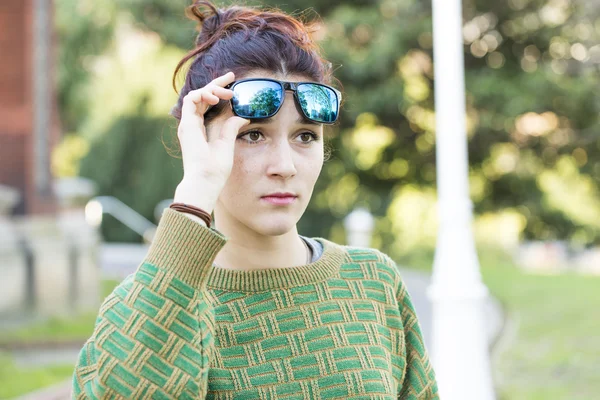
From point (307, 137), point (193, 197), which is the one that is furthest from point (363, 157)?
point (193, 197)

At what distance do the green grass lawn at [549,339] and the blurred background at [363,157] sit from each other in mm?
32

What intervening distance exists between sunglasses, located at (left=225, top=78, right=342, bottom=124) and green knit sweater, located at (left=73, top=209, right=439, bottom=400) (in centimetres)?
28

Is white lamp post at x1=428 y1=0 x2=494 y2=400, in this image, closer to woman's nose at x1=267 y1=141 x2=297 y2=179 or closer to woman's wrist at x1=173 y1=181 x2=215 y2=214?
woman's nose at x1=267 y1=141 x2=297 y2=179

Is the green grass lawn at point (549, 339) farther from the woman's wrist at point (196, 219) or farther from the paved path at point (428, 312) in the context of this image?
the woman's wrist at point (196, 219)

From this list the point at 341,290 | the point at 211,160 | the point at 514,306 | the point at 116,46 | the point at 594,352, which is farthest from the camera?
the point at 116,46

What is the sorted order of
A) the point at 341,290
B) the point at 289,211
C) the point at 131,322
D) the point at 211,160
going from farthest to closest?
the point at 341,290 < the point at 289,211 < the point at 211,160 < the point at 131,322

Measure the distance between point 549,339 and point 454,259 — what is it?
10.0 ft

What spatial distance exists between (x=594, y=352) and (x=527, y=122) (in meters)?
8.61

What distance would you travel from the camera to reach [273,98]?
179 cm

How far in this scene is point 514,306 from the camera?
11.3m

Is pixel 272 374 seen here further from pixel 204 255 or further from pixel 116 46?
pixel 116 46

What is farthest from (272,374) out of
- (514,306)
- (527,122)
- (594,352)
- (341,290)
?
(527,122)

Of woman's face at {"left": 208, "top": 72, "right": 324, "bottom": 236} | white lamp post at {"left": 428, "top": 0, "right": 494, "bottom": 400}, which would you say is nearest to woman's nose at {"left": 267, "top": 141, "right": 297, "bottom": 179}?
woman's face at {"left": 208, "top": 72, "right": 324, "bottom": 236}

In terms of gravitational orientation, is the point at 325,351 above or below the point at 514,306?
above
